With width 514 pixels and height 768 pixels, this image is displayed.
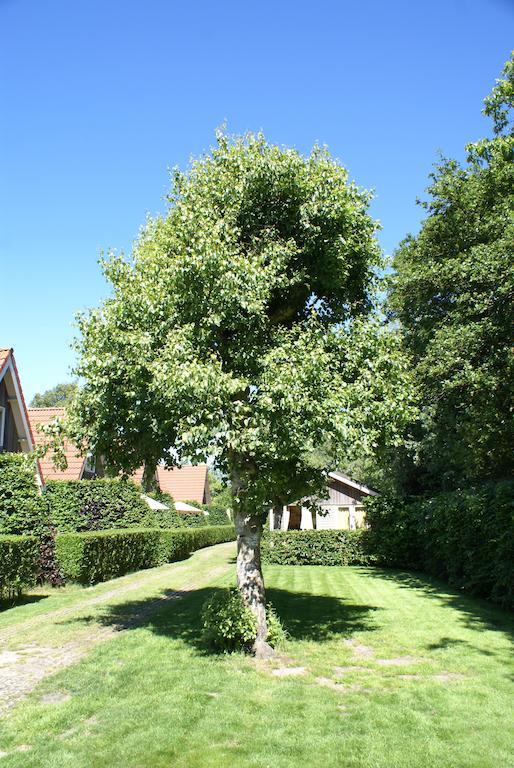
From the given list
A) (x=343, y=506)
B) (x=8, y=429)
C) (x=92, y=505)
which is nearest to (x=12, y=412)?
(x=8, y=429)

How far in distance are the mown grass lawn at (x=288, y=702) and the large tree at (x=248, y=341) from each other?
5.41 ft

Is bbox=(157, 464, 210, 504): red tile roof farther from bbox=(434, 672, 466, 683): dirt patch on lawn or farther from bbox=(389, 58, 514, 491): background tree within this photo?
bbox=(434, 672, 466, 683): dirt patch on lawn

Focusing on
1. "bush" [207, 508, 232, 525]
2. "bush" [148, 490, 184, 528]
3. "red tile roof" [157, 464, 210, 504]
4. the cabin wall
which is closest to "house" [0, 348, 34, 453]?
the cabin wall

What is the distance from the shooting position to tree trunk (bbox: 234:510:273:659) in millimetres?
9227

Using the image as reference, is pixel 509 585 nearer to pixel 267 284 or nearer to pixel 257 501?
pixel 257 501

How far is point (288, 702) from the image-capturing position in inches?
266

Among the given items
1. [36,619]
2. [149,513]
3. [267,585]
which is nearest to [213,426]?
[36,619]

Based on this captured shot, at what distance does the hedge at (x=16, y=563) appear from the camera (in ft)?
45.2

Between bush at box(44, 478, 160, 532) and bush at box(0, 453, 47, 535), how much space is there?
2348mm

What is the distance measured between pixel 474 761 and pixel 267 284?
22.5 ft

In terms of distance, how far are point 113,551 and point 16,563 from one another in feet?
17.0

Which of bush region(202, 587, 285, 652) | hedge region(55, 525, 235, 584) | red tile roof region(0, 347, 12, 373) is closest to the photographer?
bush region(202, 587, 285, 652)

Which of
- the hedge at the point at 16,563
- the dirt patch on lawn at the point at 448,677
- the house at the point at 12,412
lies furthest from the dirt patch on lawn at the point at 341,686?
the house at the point at 12,412

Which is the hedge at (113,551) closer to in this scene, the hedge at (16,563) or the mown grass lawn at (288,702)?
the hedge at (16,563)
